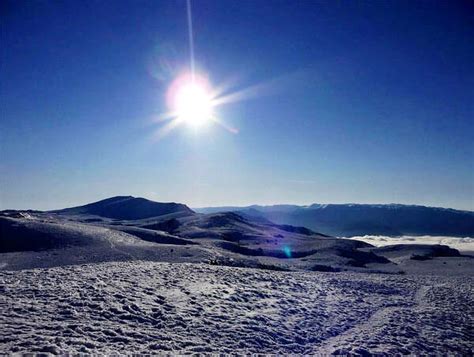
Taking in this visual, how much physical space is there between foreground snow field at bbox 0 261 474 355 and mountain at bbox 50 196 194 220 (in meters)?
82.4

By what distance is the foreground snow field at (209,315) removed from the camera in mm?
9203

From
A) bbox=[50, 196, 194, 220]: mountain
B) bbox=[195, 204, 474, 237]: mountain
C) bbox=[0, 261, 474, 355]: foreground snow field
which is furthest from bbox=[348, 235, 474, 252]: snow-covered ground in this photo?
bbox=[0, 261, 474, 355]: foreground snow field

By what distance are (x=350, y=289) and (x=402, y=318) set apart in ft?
17.6

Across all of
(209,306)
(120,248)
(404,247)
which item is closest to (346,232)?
(404,247)

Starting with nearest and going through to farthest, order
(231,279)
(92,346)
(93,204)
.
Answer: (92,346) < (231,279) < (93,204)

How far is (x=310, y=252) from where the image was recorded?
45688mm

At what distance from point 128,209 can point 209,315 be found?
102 meters

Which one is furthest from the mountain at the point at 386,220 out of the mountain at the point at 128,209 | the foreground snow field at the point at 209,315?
the foreground snow field at the point at 209,315

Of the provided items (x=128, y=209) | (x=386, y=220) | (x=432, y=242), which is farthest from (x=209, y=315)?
(x=386, y=220)

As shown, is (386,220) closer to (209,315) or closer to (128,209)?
(128,209)

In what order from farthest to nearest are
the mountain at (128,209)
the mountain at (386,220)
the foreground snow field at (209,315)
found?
the mountain at (386,220), the mountain at (128,209), the foreground snow field at (209,315)

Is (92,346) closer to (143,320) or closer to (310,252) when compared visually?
(143,320)

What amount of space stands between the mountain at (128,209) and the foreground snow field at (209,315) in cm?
8238

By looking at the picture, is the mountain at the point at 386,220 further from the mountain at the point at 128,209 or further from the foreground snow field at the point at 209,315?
the foreground snow field at the point at 209,315
